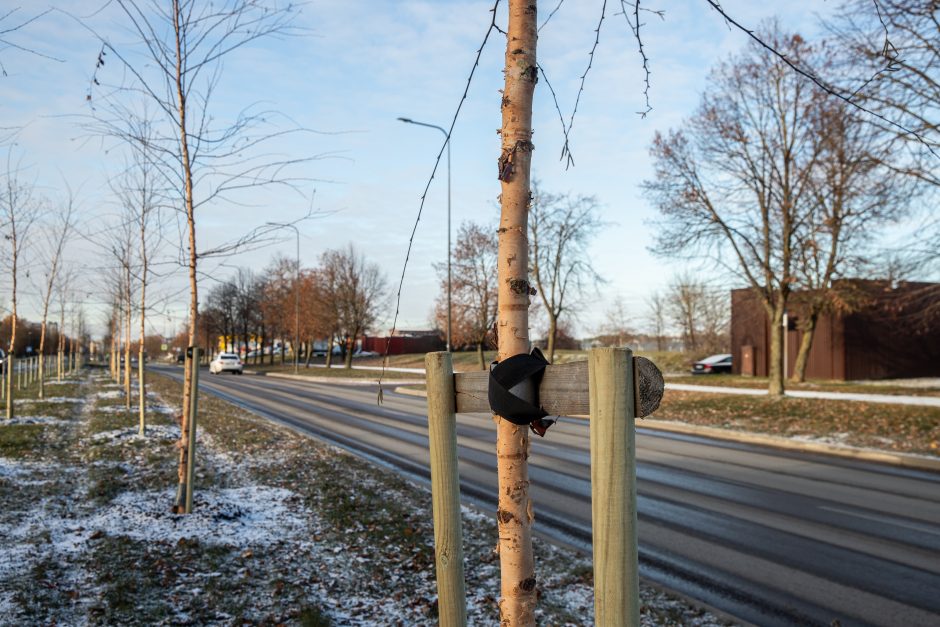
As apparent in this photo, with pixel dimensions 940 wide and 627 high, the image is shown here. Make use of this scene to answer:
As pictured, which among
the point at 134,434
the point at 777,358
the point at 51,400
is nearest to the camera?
the point at 134,434

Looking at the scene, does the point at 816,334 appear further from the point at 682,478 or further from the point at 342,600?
the point at 342,600

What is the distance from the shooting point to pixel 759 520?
7406mm

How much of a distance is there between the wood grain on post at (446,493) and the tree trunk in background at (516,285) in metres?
0.25

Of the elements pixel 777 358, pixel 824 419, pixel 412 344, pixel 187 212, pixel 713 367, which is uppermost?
pixel 187 212

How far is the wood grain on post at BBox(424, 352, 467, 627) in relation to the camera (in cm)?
242

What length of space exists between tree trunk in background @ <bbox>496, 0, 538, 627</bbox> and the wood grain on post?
250 mm

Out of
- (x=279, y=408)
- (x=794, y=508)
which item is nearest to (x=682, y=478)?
(x=794, y=508)

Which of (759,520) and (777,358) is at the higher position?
(777,358)

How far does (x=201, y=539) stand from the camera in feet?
18.7

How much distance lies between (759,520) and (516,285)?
6.50 metres

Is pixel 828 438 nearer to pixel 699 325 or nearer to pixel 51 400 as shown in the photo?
pixel 51 400

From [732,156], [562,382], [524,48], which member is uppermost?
[732,156]

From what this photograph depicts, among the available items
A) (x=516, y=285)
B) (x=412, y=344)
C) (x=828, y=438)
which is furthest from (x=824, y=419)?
(x=412, y=344)

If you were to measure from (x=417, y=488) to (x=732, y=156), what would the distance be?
14.2 m
